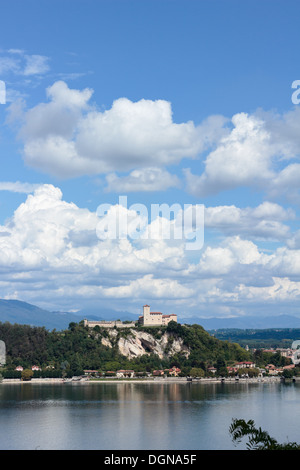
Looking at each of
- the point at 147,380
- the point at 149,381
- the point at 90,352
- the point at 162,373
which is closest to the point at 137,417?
the point at 149,381

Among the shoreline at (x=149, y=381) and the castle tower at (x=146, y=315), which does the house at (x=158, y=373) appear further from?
the castle tower at (x=146, y=315)

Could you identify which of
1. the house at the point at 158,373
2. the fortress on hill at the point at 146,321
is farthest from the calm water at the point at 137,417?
the fortress on hill at the point at 146,321

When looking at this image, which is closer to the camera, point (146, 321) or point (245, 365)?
point (245, 365)

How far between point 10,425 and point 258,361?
288ft

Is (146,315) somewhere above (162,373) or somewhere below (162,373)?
above

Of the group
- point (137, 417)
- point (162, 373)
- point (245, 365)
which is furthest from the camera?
point (245, 365)

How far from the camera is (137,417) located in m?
52.5

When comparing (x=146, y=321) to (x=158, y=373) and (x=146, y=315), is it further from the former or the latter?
(x=158, y=373)

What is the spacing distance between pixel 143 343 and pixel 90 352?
1230 cm

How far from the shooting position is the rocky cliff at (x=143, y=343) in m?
119

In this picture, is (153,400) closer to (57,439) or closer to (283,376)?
(57,439)

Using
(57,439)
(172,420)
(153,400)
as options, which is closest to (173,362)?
(153,400)

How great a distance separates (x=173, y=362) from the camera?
115500 mm
